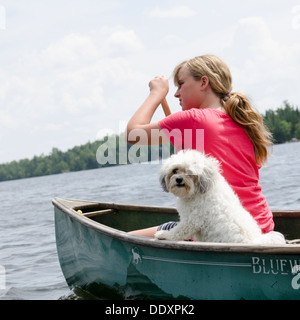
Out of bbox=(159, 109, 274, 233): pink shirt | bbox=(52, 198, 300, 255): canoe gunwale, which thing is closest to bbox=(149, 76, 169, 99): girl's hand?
bbox=(159, 109, 274, 233): pink shirt

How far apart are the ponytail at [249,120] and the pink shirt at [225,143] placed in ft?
0.15

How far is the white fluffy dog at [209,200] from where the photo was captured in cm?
337

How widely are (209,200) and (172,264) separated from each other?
0.82 meters

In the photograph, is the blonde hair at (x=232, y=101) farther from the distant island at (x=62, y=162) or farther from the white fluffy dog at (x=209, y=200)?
the distant island at (x=62, y=162)

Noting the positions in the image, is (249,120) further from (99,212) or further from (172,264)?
(99,212)

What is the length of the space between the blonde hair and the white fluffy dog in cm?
43

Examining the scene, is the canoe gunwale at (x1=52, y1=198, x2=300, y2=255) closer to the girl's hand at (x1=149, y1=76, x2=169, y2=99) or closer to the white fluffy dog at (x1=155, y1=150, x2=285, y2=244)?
the white fluffy dog at (x1=155, y1=150, x2=285, y2=244)

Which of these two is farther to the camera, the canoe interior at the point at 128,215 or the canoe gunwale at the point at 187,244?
the canoe interior at the point at 128,215

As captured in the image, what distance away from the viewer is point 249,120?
3.65m

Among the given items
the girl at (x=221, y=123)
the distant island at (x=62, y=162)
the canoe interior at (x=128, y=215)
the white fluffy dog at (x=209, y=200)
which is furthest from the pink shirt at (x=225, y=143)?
the distant island at (x=62, y=162)

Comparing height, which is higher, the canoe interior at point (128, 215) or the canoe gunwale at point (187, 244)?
the canoe gunwale at point (187, 244)

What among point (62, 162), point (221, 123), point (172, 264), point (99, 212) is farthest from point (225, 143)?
point (62, 162)
